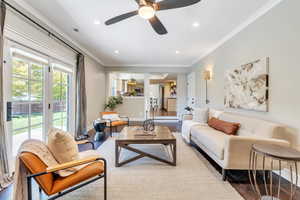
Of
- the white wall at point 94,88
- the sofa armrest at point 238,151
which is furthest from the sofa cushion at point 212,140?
the white wall at point 94,88

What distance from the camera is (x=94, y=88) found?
5594 millimetres

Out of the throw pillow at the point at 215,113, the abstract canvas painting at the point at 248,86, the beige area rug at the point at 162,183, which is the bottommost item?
the beige area rug at the point at 162,183

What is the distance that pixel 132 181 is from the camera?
2.11m

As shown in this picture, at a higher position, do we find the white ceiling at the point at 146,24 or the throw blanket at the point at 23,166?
the white ceiling at the point at 146,24

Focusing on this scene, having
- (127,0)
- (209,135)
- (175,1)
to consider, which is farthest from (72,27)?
(209,135)

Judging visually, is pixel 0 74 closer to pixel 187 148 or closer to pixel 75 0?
pixel 75 0

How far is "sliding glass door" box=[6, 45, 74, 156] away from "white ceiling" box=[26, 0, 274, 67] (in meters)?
0.89

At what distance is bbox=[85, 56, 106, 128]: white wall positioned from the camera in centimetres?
504

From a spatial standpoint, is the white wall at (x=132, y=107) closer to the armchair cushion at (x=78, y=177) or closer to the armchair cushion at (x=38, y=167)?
the armchair cushion at (x=78, y=177)

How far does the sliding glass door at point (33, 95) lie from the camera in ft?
7.65

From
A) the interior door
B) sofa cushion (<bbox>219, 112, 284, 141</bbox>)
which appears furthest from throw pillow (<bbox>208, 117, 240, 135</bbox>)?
the interior door

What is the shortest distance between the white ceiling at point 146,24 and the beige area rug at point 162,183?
267 cm

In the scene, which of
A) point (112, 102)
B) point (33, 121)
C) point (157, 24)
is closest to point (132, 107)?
point (112, 102)

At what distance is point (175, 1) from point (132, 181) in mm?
2425
